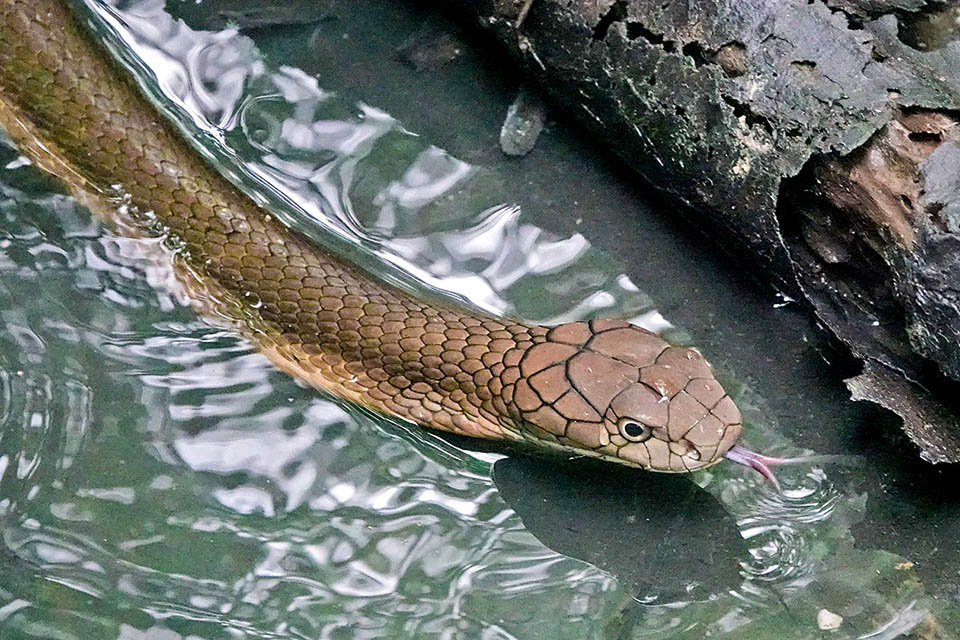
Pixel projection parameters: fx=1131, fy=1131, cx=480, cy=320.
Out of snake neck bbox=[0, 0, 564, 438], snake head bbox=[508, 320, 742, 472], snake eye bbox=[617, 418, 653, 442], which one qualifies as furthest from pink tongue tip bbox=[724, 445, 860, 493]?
snake neck bbox=[0, 0, 564, 438]

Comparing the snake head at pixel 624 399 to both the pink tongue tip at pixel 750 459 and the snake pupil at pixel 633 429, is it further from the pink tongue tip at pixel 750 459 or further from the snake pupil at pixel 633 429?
the pink tongue tip at pixel 750 459

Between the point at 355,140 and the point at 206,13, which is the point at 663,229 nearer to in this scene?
the point at 355,140

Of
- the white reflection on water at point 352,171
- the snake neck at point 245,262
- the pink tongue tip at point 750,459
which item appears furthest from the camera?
the white reflection on water at point 352,171

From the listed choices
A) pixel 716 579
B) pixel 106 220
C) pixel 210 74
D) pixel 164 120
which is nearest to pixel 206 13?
pixel 210 74

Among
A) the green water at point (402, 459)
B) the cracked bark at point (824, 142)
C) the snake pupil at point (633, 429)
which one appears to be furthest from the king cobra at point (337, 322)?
the cracked bark at point (824, 142)

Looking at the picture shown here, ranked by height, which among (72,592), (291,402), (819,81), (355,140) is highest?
(819,81)

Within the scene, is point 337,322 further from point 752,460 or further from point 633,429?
point 752,460

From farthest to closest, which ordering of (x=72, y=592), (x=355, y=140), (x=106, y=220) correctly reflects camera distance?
(x=355, y=140), (x=106, y=220), (x=72, y=592)

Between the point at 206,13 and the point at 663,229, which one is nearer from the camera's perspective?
the point at 663,229
